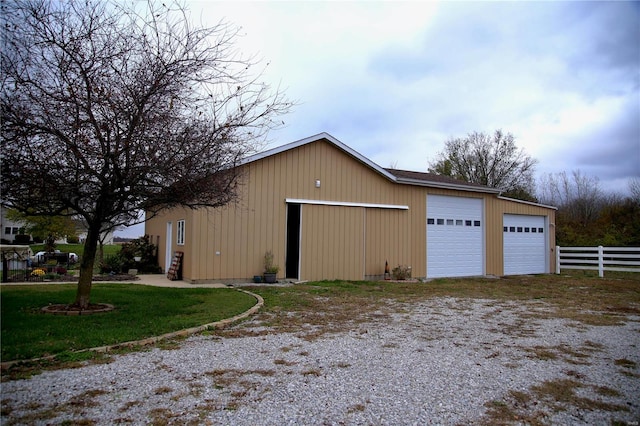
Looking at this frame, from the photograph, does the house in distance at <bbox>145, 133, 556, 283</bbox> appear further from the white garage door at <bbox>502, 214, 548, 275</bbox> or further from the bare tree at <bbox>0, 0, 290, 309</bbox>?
the bare tree at <bbox>0, 0, 290, 309</bbox>

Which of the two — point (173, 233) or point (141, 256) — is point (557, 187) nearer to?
point (173, 233)

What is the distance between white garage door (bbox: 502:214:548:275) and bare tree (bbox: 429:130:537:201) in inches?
586

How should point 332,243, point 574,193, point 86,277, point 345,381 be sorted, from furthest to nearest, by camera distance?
point 574,193 → point 332,243 → point 86,277 → point 345,381

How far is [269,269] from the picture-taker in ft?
42.5

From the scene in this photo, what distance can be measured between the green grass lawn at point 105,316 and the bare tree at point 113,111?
101 centimetres

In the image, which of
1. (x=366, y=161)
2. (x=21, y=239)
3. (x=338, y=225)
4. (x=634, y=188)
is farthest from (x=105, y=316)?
(x=634, y=188)

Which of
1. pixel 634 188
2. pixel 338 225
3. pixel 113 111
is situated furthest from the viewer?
pixel 634 188

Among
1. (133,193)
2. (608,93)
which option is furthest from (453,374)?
(608,93)

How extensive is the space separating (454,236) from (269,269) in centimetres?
800

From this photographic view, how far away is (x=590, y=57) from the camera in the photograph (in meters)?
Answer: 10.7

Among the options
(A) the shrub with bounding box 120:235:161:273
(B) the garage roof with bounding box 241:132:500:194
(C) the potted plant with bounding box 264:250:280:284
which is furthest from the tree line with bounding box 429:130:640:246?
(A) the shrub with bounding box 120:235:161:273

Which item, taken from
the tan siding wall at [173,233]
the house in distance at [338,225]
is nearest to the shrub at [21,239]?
the tan siding wall at [173,233]

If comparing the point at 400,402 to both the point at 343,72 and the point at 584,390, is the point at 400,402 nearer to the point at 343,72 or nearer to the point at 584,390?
the point at 584,390

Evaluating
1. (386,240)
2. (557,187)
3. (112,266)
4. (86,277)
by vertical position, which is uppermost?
(557,187)
